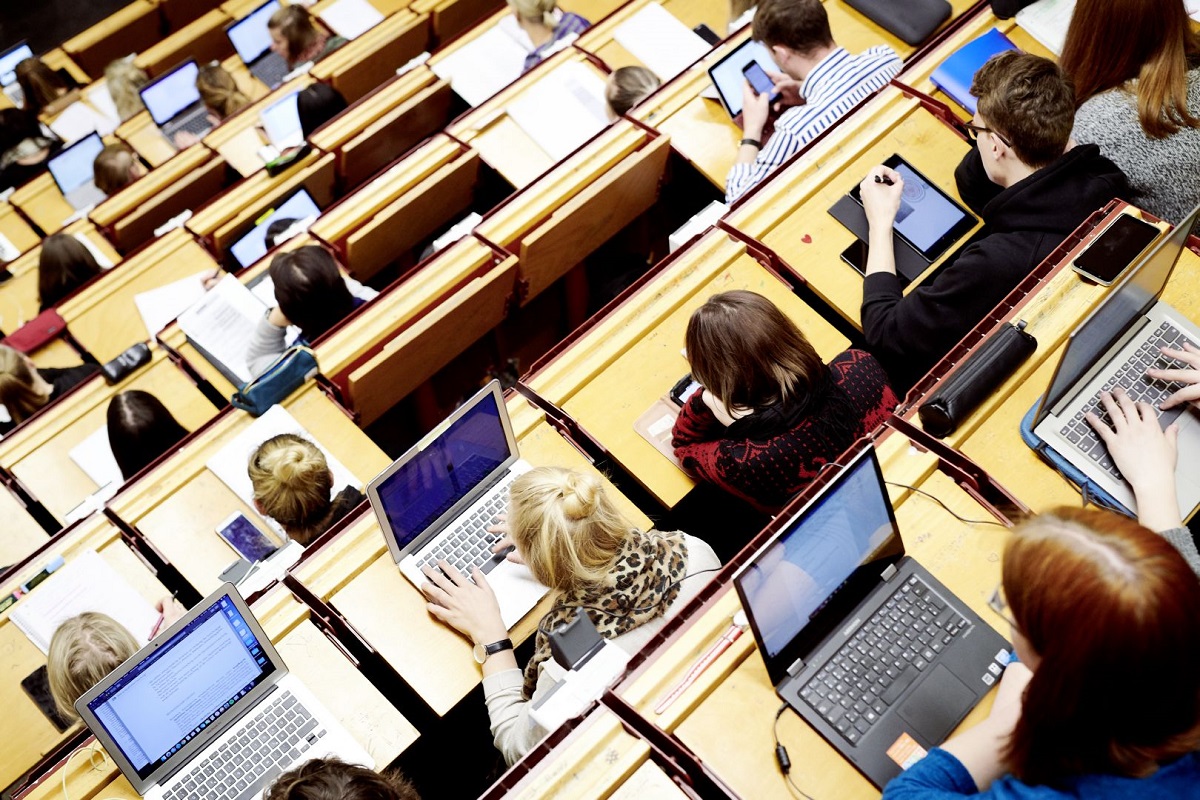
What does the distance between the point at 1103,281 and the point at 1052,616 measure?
133 centimetres

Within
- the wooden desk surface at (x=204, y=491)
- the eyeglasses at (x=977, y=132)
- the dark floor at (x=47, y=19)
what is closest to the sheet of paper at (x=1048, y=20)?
the eyeglasses at (x=977, y=132)

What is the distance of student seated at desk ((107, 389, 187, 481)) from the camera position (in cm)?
324

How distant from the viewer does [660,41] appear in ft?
14.8

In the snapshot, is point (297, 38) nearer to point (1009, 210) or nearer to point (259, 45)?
point (259, 45)

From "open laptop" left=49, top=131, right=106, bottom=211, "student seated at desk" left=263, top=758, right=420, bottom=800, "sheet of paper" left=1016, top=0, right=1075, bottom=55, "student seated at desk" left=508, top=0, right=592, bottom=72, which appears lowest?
"student seated at desk" left=263, top=758, right=420, bottom=800

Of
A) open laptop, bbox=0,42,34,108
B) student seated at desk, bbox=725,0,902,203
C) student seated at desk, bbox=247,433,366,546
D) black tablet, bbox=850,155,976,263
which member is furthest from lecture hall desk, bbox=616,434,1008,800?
open laptop, bbox=0,42,34,108

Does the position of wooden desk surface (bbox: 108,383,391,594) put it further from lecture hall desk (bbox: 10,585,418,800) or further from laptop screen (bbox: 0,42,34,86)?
laptop screen (bbox: 0,42,34,86)

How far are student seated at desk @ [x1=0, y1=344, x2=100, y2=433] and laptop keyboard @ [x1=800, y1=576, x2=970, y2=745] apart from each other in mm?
3044

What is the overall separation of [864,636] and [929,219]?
149 centimetres

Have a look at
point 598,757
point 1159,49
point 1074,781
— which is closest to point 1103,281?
point 1159,49

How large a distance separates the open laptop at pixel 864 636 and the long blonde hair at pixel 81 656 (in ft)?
5.23

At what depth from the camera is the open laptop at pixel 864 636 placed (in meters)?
1.97

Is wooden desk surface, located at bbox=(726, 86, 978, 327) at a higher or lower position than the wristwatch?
higher

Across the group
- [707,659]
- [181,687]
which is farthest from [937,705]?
[181,687]
